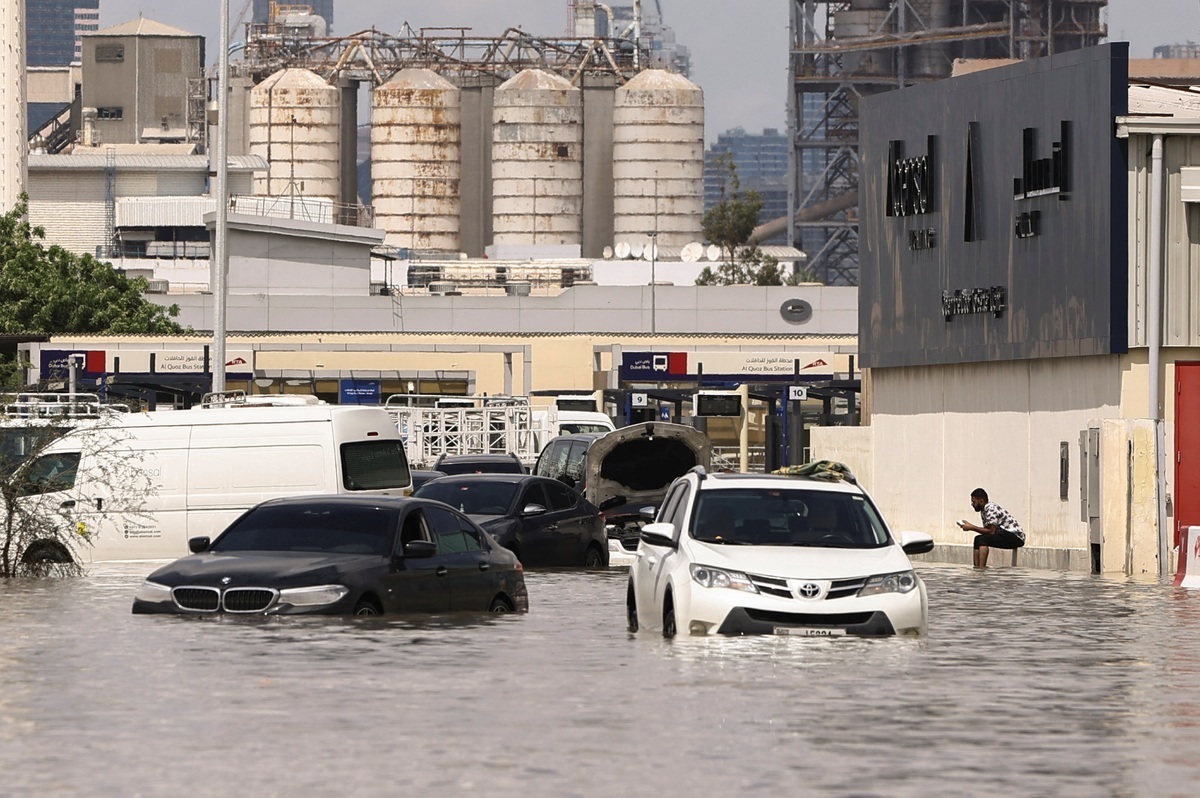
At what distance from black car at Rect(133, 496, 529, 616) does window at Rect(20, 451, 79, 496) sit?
22.6ft

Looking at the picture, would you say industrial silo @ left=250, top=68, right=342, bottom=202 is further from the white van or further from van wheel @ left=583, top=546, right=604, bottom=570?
the white van

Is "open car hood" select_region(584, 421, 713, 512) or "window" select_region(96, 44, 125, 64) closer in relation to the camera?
"open car hood" select_region(584, 421, 713, 512)

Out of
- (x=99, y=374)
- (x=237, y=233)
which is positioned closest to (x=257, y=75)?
(x=237, y=233)

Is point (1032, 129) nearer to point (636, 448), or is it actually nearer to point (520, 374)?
point (636, 448)

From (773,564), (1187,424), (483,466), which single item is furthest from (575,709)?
(483,466)

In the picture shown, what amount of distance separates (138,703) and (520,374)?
72.0m

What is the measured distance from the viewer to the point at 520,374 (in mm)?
85062

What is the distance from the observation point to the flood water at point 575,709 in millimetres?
10367

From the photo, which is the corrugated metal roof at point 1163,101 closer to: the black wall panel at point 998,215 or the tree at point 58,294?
the black wall panel at point 998,215

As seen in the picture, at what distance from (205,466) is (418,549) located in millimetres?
9601

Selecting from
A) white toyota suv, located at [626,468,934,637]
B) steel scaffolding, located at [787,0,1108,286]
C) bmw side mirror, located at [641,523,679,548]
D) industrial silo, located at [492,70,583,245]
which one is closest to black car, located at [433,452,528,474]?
Result: white toyota suv, located at [626,468,934,637]

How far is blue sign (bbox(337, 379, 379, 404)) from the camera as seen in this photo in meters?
76.6

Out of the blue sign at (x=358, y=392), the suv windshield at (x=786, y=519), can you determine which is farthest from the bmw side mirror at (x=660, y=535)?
the blue sign at (x=358, y=392)

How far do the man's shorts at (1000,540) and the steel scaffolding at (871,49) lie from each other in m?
146
